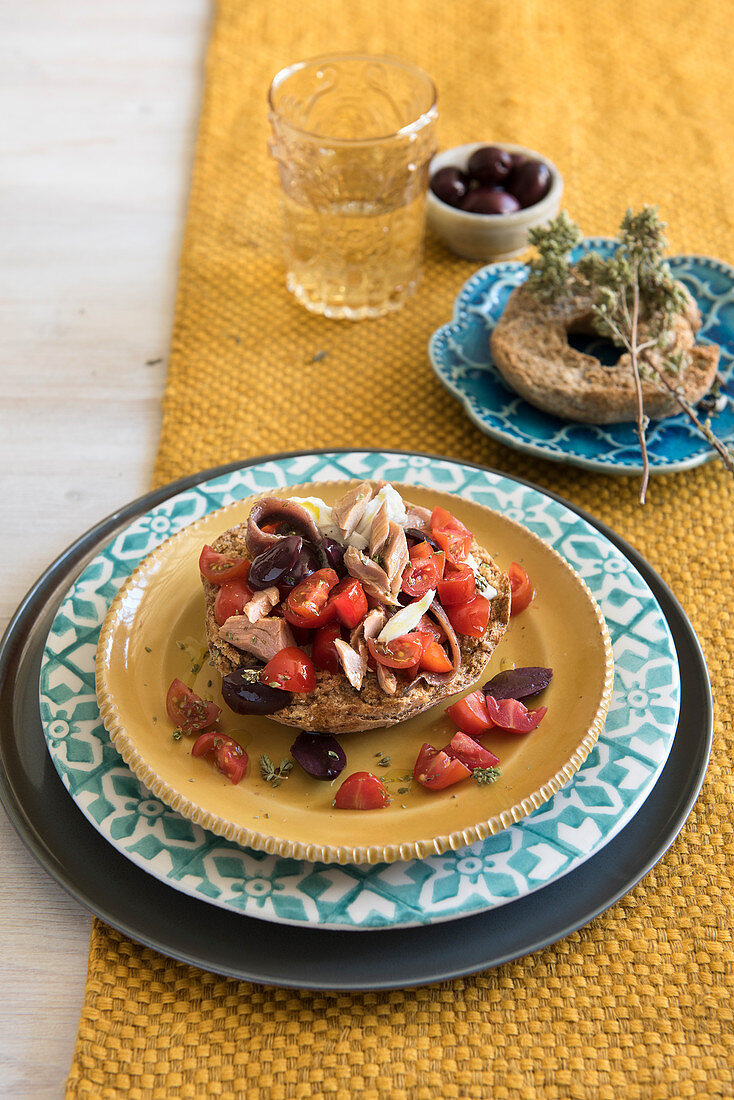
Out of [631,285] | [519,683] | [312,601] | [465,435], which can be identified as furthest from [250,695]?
[631,285]

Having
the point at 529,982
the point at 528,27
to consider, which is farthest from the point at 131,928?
the point at 528,27

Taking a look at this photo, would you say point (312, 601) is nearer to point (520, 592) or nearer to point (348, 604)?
point (348, 604)

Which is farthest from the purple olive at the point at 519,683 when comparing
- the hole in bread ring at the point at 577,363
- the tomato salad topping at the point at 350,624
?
the hole in bread ring at the point at 577,363

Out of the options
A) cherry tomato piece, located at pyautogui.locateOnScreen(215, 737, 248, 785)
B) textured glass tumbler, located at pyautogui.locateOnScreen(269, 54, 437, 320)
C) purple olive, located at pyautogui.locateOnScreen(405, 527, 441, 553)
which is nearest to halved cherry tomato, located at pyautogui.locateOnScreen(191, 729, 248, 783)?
cherry tomato piece, located at pyautogui.locateOnScreen(215, 737, 248, 785)

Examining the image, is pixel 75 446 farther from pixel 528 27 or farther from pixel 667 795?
pixel 528 27

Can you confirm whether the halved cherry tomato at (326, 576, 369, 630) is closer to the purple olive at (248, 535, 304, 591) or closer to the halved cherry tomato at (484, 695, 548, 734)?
the purple olive at (248, 535, 304, 591)

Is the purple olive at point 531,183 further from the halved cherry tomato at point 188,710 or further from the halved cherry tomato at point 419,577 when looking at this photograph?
the halved cherry tomato at point 188,710
